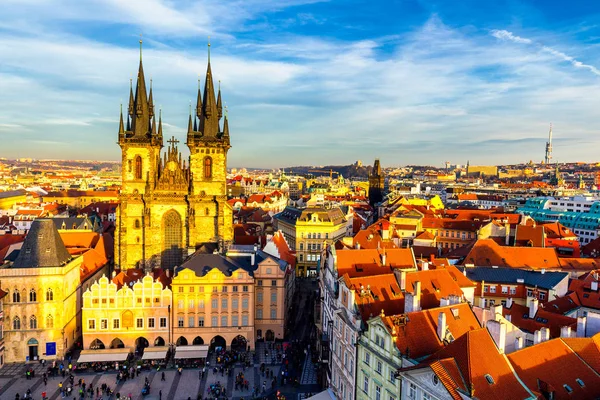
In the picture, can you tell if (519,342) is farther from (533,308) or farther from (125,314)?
(125,314)

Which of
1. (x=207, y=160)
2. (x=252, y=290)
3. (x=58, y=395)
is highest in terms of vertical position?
(x=207, y=160)

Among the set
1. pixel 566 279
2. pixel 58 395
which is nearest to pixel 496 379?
pixel 566 279

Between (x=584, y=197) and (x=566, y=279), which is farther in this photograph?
(x=584, y=197)

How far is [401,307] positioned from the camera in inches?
1666

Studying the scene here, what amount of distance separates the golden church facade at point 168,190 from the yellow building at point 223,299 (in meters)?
17.6

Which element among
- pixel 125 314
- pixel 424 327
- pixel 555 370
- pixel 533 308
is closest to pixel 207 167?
pixel 125 314

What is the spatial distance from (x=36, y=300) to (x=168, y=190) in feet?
89.7

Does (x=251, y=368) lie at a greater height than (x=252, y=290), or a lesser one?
lesser

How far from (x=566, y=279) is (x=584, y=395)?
27.0 m

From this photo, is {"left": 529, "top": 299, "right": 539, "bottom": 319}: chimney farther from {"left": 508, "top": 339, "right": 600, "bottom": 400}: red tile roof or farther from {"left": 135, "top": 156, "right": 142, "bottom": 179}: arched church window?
{"left": 135, "top": 156, "right": 142, "bottom": 179}: arched church window

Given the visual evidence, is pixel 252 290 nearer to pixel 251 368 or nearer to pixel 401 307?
pixel 251 368

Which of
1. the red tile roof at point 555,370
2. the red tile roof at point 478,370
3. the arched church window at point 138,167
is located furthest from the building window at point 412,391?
the arched church window at point 138,167

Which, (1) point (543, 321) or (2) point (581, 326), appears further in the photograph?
(1) point (543, 321)

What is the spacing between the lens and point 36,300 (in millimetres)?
58219
